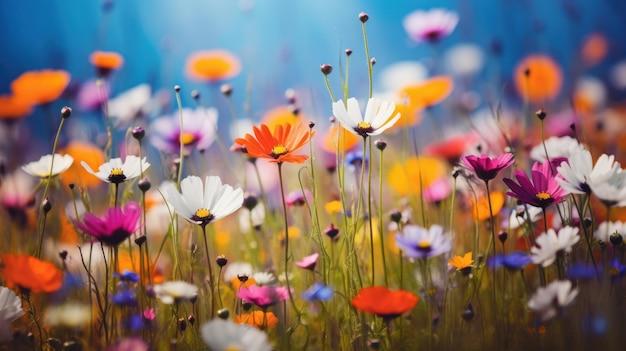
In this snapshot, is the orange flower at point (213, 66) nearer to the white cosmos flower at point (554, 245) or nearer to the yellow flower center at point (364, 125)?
the yellow flower center at point (364, 125)

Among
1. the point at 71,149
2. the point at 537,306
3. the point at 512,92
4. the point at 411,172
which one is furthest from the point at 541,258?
the point at 512,92

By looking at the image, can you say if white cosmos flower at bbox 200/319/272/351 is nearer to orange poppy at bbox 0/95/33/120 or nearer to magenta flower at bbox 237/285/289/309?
magenta flower at bbox 237/285/289/309

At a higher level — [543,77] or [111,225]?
[543,77]

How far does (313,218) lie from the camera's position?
0.72m

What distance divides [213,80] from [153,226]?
15.5 inches

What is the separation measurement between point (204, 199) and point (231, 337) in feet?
0.62

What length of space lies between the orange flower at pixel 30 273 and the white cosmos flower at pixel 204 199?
0.14 metres

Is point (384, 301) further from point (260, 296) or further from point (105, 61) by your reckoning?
point (105, 61)

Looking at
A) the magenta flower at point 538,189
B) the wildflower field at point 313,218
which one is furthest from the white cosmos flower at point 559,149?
the magenta flower at point 538,189

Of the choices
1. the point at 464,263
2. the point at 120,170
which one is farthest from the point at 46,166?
the point at 464,263

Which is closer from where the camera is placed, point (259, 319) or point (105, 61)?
point (259, 319)

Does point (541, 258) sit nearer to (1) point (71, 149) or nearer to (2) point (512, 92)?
(1) point (71, 149)

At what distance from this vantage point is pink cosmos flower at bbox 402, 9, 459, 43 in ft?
3.74

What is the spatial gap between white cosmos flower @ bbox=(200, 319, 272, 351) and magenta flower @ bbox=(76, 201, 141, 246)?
6.0 inches
